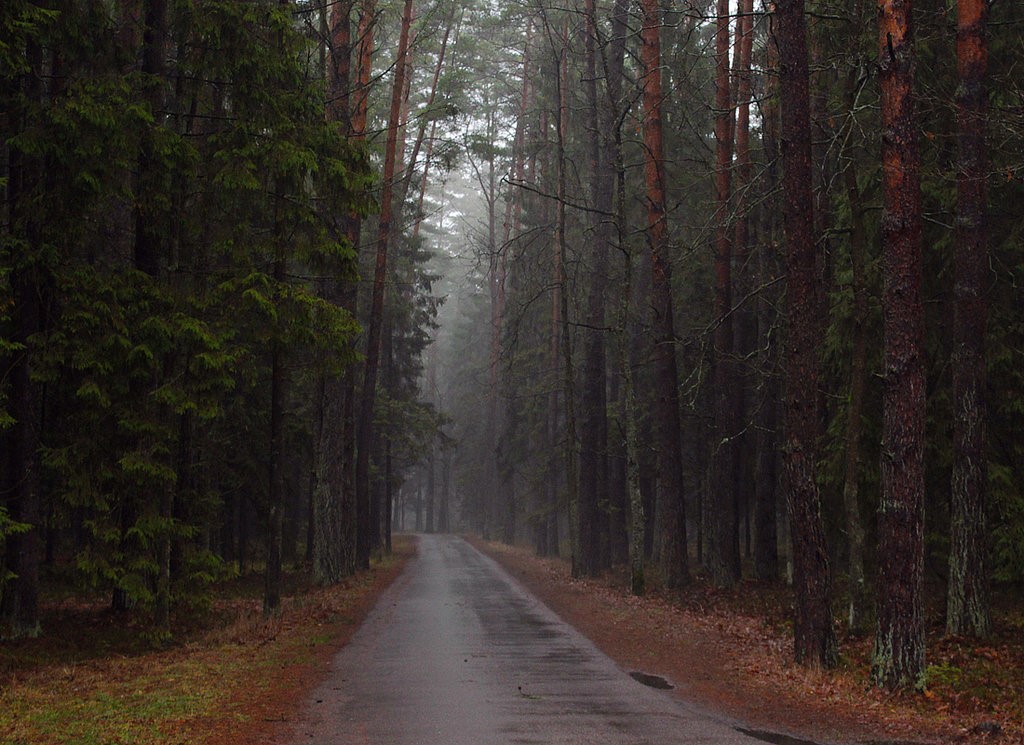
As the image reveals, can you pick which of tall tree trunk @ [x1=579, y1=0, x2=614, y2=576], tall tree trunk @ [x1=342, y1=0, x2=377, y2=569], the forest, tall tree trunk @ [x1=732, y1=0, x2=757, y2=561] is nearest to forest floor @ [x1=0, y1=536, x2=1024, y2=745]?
the forest

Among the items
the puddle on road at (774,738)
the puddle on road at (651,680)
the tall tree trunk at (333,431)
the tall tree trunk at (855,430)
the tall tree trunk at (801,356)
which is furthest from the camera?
the tall tree trunk at (333,431)

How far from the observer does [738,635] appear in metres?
14.6

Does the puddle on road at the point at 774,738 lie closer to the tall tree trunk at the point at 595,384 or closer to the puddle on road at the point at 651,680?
the puddle on road at the point at 651,680

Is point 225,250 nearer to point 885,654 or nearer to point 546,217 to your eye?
point 885,654

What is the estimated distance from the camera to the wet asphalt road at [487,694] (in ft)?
25.0

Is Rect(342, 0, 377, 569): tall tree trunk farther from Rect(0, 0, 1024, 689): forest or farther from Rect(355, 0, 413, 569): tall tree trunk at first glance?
Rect(0, 0, 1024, 689): forest

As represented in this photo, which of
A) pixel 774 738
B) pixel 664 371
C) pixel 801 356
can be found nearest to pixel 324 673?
pixel 774 738

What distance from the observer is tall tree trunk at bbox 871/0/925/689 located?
33.1ft

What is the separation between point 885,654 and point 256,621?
9.89 meters

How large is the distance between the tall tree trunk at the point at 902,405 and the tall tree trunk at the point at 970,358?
2.83m

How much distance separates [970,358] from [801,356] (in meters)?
2.89

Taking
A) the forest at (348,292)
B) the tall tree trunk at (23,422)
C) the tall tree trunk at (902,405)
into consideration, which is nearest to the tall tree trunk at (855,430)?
the forest at (348,292)

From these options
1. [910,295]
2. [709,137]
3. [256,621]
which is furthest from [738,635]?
[709,137]

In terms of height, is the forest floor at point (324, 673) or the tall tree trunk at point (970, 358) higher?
the tall tree trunk at point (970, 358)
